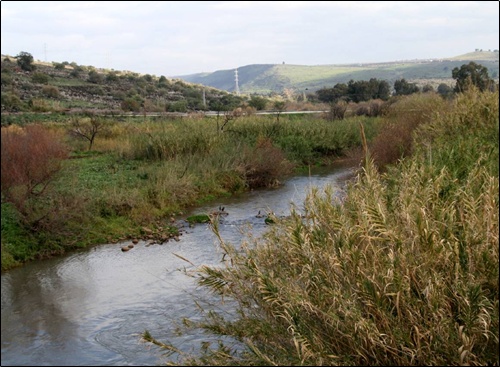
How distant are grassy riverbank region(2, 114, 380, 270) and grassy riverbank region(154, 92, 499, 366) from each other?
3.09m

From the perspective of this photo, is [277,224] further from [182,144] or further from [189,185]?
[182,144]

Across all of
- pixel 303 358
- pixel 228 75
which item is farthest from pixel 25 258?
pixel 228 75

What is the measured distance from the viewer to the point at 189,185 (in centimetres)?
1884

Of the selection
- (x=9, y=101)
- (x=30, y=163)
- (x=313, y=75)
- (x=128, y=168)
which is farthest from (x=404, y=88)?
(x=313, y=75)

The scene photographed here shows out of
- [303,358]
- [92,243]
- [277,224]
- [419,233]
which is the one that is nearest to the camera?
[303,358]

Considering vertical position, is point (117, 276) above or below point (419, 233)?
below

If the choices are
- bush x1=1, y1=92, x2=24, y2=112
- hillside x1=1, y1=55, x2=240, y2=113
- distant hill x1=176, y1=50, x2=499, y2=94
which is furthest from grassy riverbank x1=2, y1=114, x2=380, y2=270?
distant hill x1=176, y1=50, x2=499, y2=94

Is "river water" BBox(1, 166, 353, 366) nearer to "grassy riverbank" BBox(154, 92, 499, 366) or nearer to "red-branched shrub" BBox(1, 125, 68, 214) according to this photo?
"grassy riverbank" BBox(154, 92, 499, 366)

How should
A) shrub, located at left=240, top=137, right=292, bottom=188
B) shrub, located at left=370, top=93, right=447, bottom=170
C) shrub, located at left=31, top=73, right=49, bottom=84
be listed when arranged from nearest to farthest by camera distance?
1. shrub, located at left=370, top=93, right=447, bottom=170
2. shrub, located at left=240, top=137, right=292, bottom=188
3. shrub, located at left=31, top=73, right=49, bottom=84

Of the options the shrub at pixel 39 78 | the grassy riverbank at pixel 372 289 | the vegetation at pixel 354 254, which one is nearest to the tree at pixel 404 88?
the shrub at pixel 39 78

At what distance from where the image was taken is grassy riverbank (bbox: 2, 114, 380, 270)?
12.4 meters

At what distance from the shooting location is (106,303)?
1010cm

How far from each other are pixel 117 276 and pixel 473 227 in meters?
7.36

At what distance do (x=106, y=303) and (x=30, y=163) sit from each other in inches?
113
